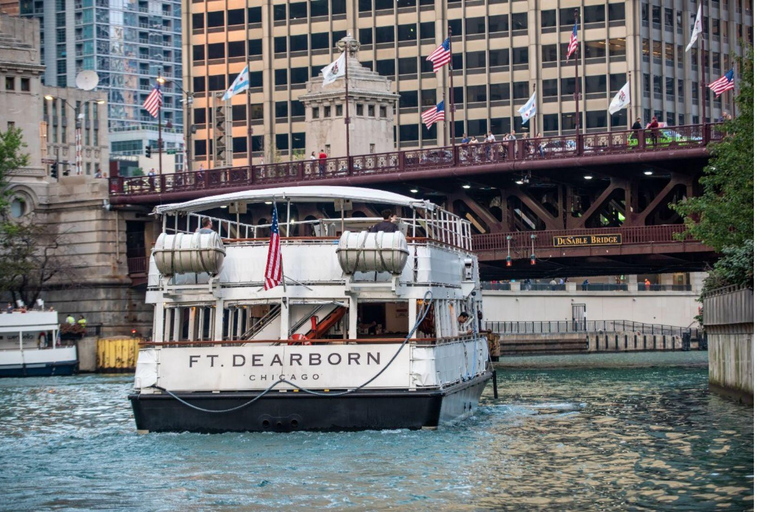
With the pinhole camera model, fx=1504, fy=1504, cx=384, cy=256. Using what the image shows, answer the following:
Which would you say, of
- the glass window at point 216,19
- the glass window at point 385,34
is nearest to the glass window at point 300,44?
the glass window at point 385,34

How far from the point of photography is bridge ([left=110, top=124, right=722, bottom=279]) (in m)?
64.4

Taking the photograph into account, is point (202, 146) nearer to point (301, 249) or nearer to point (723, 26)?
point (723, 26)

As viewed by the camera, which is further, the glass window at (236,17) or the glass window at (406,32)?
the glass window at (236,17)

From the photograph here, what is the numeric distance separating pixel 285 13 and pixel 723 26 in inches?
1608

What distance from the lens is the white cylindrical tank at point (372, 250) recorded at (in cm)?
3378

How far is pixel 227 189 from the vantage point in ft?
252

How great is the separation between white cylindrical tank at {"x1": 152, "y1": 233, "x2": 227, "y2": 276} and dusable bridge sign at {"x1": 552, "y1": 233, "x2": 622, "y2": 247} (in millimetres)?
34079

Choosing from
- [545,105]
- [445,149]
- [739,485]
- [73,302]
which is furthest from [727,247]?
[545,105]

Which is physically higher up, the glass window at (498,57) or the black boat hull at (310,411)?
the glass window at (498,57)

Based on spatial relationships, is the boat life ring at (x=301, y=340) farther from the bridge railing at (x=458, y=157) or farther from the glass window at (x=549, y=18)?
the glass window at (x=549, y=18)

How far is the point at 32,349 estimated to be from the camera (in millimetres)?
74062

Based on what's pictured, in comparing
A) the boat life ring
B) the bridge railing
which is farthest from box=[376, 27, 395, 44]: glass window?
the boat life ring

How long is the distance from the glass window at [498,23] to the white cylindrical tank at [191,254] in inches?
4007

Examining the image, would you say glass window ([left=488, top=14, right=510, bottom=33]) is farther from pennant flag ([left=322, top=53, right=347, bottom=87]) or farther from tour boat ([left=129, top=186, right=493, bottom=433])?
Answer: tour boat ([left=129, top=186, right=493, bottom=433])
